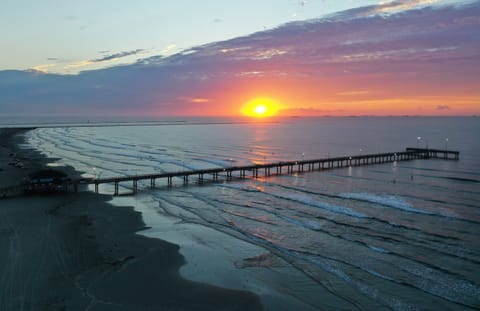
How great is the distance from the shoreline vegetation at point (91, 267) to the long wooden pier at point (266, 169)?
1115 centimetres

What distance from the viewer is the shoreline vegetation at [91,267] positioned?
17.9 m

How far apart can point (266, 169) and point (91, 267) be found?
44.7 m

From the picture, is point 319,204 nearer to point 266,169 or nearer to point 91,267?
point 91,267

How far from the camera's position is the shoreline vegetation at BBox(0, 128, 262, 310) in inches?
704

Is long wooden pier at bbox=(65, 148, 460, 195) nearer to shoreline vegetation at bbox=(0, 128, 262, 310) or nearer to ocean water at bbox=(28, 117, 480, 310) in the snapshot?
ocean water at bbox=(28, 117, 480, 310)

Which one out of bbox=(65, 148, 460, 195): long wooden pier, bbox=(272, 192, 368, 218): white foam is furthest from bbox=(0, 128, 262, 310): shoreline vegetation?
bbox=(272, 192, 368, 218): white foam

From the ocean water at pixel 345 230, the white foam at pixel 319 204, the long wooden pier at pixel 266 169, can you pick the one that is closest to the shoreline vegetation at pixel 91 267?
the ocean water at pixel 345 230

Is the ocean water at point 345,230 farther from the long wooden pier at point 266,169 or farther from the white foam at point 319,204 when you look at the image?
the long wooden pier at point 266,169

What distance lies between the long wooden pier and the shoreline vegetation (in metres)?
Result: 11.2

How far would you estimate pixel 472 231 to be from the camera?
1163 inches

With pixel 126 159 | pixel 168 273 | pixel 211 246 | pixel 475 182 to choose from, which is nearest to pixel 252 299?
pixel 168 273

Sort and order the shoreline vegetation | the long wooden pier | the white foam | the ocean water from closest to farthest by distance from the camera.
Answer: the shoreline vegetation
the ocean water
the white foam
the long wooden pier

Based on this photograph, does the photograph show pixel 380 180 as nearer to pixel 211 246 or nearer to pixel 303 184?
pixel 303 184

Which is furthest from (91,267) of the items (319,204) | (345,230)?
(319,204)
